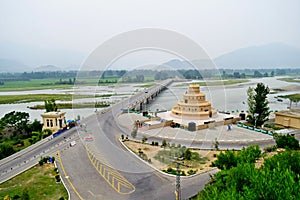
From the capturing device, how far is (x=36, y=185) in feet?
36.4

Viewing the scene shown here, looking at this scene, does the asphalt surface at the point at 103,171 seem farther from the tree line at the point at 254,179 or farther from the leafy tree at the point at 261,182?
the leafy tree at the point at 261,182

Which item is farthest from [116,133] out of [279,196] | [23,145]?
[279,196]

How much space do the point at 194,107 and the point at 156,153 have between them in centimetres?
830

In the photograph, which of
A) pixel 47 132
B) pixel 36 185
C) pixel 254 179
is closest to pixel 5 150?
pixel 47 132

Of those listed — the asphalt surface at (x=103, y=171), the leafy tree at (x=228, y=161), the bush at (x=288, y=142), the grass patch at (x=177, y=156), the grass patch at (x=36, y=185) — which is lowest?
the grass patch at (x=36, y=185)

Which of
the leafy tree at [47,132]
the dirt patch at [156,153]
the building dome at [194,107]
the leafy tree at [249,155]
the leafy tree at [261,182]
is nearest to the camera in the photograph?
the leafy tree at [261,182]

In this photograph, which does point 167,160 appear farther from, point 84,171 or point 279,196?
point 279,196

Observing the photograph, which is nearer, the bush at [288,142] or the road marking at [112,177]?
the road marking at [112,177]

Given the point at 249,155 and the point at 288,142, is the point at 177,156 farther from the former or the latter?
the point at 288,142

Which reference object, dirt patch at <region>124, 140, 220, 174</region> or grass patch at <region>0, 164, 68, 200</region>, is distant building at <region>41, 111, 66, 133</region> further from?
grass patch at <region>0, 164, 68, 200</region>

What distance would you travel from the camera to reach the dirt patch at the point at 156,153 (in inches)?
499

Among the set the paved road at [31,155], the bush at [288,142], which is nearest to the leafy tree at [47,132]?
the paved road at [31,155]

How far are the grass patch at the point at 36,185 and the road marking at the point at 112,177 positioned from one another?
1928mm

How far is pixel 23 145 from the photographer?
18.0 m
